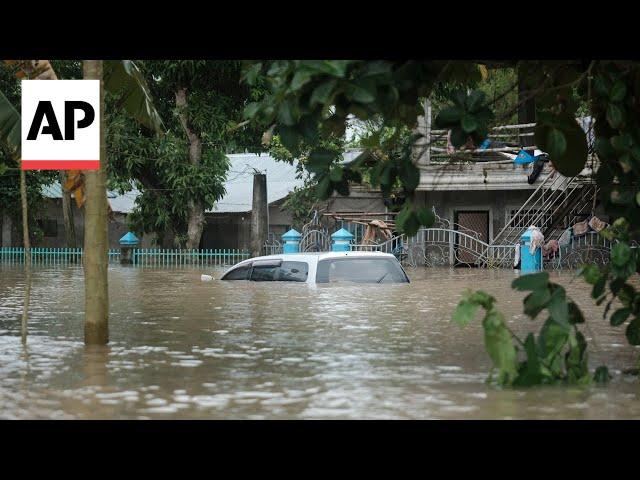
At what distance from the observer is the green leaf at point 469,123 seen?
8609 mm

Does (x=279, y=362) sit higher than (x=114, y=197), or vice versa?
(x=114, y=197)

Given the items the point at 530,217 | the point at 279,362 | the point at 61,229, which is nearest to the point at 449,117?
the point at 279,362

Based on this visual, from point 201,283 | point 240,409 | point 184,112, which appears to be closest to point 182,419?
point 240,409

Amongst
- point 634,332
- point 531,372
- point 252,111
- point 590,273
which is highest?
point 252,111

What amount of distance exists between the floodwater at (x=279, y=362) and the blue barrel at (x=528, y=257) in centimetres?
1055

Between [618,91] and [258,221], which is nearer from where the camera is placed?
[618,91]

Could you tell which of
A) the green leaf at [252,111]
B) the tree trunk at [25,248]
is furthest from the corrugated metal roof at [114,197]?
the green leaf at [252,111]

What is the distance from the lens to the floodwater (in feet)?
27.8

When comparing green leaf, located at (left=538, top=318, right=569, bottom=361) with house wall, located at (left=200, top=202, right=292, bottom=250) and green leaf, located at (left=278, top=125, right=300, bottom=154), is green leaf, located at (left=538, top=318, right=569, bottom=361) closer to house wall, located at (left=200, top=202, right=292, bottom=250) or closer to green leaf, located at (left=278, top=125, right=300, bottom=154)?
green leaf, located at (left=278, top=125, right=300, bottom=154)

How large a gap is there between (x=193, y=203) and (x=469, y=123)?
3062 cm

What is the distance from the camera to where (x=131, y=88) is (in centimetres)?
1570

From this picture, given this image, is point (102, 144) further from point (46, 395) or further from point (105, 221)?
point (46, 395)

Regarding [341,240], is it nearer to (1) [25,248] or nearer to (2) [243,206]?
(2) [243,206]

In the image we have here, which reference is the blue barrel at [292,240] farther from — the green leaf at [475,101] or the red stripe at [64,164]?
the green leaf at [475,101]
